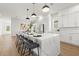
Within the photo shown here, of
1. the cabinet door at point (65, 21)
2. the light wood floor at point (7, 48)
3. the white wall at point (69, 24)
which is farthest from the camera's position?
the light wood floor at point (7, 48)

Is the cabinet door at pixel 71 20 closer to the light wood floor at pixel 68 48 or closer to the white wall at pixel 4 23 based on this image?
the light wood floor at pixel 68 48

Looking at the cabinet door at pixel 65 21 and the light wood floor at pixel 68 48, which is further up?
the cabinet door at pixel 65 21

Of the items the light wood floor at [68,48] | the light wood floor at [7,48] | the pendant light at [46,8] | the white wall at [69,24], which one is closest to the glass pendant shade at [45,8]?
the pendant light at [46,8]

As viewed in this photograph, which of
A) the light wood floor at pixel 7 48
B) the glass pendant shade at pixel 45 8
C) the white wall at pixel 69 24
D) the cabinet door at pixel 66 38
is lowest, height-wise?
the light wood floor at pixel 7 48

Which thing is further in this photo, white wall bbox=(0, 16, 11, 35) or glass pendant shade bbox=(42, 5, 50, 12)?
white wall bbox=(0, 16, 11, 35)

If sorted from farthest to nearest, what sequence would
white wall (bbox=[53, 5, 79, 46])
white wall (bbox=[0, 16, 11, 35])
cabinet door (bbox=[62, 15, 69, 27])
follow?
white wall (bbox=[0, 16, 11, 35]), cabinet door (bbox=[62, 15, 69, 27]), white wall (bbox=[53, 5, 79, 46])

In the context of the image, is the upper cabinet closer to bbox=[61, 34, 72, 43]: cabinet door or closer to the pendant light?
bbox=[61, 34, 72, 43]: cabinet door

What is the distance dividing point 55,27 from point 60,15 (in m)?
0.34

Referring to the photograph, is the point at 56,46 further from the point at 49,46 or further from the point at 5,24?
the point at 5,24

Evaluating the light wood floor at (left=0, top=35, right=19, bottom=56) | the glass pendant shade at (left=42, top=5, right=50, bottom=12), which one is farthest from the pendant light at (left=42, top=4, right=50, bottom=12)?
the light wood floor at (left=0, top=35, right=19, bottom=56)

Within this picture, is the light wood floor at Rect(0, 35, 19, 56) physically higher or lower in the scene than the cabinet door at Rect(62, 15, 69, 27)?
lower

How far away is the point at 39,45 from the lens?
3.51 m

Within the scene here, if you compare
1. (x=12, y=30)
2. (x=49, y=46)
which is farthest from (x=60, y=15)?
(x=12, y=30)

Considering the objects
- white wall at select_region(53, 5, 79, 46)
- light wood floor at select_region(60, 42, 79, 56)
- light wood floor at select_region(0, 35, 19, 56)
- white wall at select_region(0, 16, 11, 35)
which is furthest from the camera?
light wood floor at select_region(60, 42, 79, 56)
